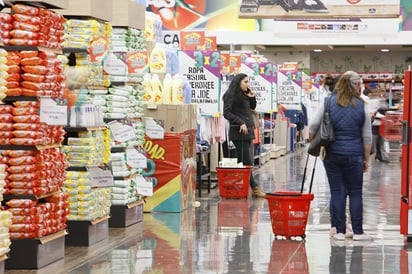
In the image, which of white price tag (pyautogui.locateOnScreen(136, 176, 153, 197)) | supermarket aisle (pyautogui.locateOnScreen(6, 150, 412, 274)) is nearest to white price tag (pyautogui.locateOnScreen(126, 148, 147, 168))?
white price tag (pyautogui.locateOnScreen(136, 176, 153, 197))

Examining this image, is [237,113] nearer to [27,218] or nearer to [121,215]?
[121,215]

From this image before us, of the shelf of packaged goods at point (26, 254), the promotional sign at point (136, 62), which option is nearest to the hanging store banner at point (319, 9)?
the promotional sign at point (136, 62)

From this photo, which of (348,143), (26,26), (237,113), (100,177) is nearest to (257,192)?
(237,113)

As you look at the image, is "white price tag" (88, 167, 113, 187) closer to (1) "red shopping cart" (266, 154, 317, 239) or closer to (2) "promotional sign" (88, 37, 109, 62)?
(2) "promotional sign" (88, 37, 109, 62)

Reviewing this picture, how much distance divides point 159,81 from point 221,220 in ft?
6.61

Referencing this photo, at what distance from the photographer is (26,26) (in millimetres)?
7676

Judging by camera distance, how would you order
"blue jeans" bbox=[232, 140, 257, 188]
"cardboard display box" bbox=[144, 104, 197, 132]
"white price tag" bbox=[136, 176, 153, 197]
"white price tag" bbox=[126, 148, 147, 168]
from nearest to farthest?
1. "white price tag" bbox=[126, 148, 147, 168]
2. "white price tag" bbox=[136, 176, 153, 197]
3. "cardboard display box" bbox=[144, 104, 197, 132]
4. "blue jeans" bbox=[232, 140, 257, 188]

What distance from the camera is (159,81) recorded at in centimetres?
1211

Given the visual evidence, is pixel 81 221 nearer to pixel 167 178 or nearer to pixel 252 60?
pixel 167 178

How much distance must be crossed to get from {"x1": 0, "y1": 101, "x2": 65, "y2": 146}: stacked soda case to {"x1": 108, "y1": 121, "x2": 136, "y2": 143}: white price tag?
2.42 metres

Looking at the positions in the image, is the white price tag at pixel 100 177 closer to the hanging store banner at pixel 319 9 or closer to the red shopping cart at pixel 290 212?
the red shopping cart at pixel 290 212

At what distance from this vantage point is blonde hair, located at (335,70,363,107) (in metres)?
9.29

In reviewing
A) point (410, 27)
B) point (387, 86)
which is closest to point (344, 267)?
point (410, 27)

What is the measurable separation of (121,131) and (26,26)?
2.71 meters
